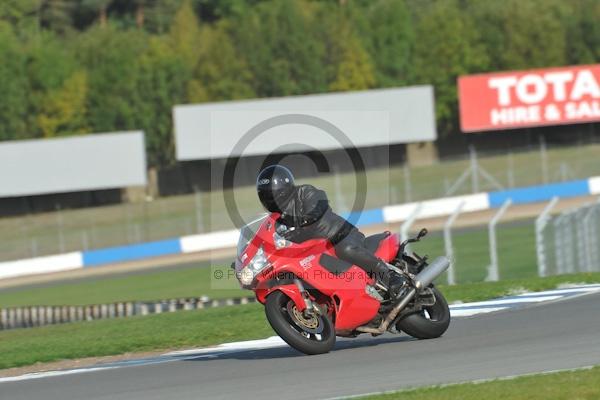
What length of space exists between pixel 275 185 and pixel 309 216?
0.36 metres

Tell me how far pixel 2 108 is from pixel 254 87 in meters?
12.1

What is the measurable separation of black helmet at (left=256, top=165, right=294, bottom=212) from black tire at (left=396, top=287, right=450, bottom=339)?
1.46m

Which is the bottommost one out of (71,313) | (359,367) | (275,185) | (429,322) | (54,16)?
(71,313)

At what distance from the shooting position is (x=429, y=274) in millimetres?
9617

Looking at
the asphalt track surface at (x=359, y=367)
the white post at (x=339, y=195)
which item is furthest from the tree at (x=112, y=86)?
the asphalt track surface at (x=359, y=367)

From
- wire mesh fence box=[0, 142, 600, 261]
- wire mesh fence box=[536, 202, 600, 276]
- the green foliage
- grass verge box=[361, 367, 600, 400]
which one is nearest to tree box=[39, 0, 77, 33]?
the green foliage

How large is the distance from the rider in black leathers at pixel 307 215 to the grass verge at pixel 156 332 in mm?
2684

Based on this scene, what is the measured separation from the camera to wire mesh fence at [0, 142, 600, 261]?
1420 inches

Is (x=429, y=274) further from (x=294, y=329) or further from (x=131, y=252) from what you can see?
(x=131, y=252)

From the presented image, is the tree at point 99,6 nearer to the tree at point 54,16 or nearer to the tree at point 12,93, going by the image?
the tree at point 54,16

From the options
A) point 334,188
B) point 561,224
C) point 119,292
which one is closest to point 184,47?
point 334,188

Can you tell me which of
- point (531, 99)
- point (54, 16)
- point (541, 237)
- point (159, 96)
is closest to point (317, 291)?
point (541, 237)

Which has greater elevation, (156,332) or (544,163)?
(544,163)

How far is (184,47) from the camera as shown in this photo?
5994 cm
